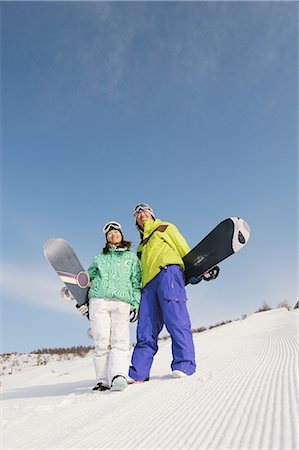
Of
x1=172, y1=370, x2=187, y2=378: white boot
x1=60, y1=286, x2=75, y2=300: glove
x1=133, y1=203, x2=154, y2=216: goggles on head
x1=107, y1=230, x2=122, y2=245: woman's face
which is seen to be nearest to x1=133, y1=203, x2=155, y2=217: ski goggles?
x1=133, y1=203, x2=154, y2=216: goggles on head

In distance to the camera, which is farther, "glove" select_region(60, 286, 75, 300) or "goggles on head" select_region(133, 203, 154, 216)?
"goggles on head" select_region(133, 203, 154, 216)

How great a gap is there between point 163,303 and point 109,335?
595 mm

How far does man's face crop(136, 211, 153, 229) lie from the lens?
4374 millimetres

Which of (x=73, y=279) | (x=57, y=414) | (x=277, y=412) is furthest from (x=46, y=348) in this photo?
(x=277, y=412)

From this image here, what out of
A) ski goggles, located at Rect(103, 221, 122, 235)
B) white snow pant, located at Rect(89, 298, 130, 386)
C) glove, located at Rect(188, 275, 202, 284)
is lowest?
white snow pant, located at Rect(89, 298, 130, 386)

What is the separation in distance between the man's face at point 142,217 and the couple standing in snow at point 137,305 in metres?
0.36

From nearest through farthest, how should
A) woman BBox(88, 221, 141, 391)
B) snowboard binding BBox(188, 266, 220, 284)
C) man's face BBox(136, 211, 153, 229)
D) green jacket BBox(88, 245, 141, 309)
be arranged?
woman BBox(88, 221, 141, 391), green jacket BBox(88, 245, 141, 309), snowboard binding BBox(188, 266, 220, 284), man's face BBox(136, 211, 153, 229)

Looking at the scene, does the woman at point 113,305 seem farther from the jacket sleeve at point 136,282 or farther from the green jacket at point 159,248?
the green jacket at point 159,248

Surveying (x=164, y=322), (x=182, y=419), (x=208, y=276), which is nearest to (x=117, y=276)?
(x=164, y=322)

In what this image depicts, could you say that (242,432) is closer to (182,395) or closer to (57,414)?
(182,395)

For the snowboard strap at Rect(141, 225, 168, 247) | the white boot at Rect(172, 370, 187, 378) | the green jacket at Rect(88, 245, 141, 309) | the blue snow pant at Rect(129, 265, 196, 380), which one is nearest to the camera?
the white boot at Rect(172, 370, 187, 378)

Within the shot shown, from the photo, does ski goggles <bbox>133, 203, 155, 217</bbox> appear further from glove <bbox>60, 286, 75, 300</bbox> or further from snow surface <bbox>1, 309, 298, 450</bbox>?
snow surface <bbox>1, 309, 298, 450</bbox>

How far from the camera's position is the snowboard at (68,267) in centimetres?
375

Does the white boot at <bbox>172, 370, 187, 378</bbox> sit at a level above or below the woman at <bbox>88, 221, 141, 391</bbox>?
below
